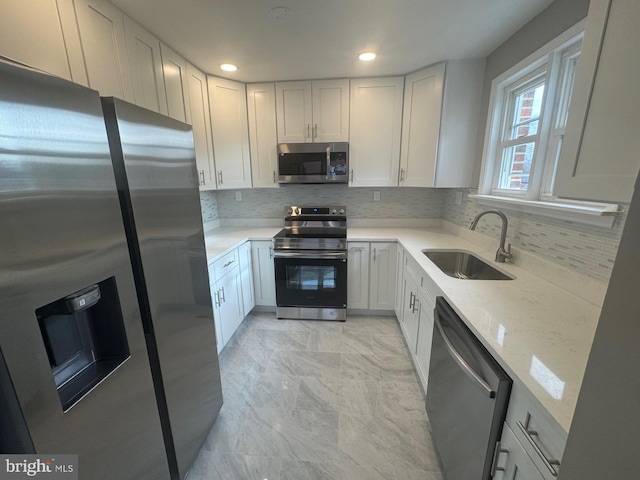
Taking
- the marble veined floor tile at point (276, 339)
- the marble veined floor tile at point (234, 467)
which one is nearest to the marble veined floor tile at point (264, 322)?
the marble veined floor tile at point (276, 339)

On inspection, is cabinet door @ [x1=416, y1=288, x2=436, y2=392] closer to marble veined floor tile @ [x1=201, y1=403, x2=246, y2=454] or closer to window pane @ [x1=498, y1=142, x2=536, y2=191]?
window pane @ [x1=498, y1=142, x2=536, y2=191]

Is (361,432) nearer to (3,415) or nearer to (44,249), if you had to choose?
(3,415)

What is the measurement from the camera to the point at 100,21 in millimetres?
1308

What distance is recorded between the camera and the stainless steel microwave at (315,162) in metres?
2.67

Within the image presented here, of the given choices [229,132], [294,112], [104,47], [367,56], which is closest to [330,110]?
[294,112]

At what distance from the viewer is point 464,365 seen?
40.8 inches

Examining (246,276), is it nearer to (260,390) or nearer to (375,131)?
(260,390)

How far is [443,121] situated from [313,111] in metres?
1.24

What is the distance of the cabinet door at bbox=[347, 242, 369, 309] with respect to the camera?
2.62m

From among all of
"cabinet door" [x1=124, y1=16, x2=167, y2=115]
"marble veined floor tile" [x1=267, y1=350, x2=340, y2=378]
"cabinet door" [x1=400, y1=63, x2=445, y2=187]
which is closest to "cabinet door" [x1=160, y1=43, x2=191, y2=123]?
"cabinet door" [x1=124, y1=16, x2=167, y2=115]

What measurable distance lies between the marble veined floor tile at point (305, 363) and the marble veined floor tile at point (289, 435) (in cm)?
35

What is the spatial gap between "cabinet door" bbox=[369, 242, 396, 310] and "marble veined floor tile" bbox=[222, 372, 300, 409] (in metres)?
1.18

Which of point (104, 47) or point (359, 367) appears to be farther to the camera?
point (359, 367)

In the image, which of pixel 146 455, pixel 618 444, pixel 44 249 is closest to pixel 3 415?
pixel 44 249
